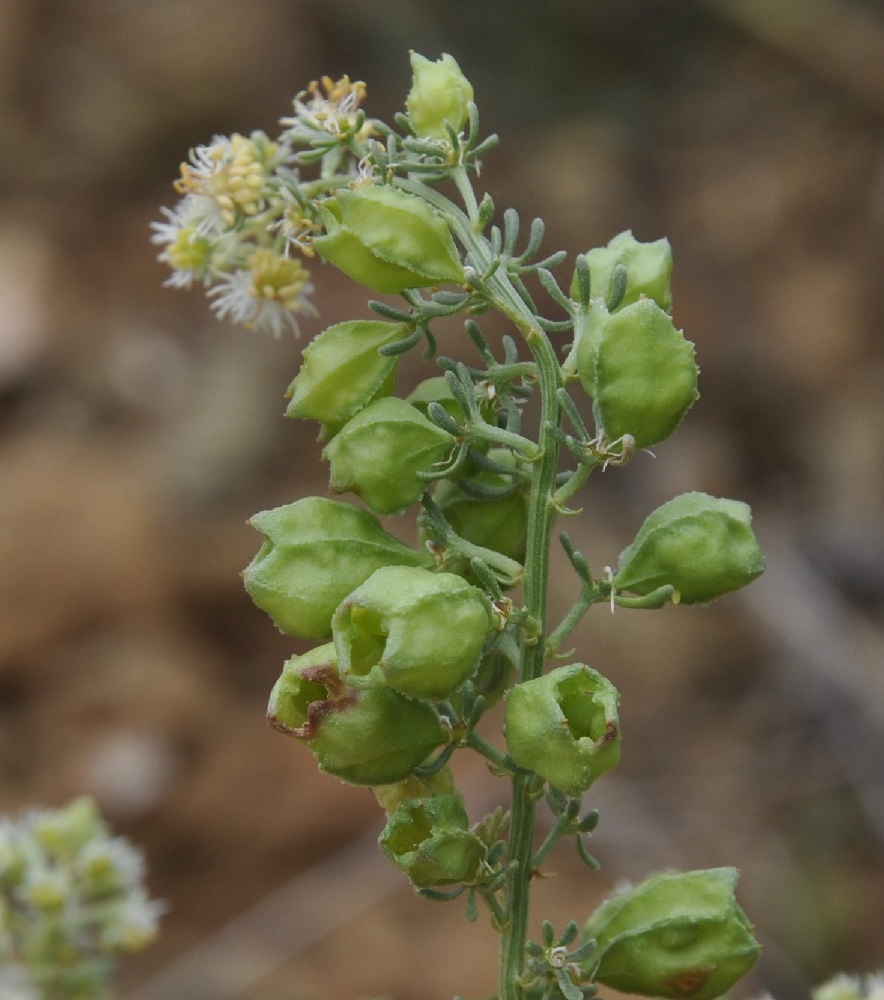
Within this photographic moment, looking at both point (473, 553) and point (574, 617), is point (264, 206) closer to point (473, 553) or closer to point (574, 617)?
point (473, 553)

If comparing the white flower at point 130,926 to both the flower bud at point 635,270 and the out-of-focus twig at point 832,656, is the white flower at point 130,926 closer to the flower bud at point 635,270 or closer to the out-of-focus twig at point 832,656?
the flower bud at point 635,270

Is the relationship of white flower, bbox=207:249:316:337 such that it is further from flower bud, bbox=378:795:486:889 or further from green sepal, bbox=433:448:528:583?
flower bud, bbox=378:795:486:889

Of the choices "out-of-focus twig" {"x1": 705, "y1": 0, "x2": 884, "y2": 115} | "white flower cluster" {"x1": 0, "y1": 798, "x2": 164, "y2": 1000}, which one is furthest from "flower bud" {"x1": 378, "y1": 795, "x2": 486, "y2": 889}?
"out-of-focus twig" {"x1": 705, "y1": 0, "x2": 884, "y2": 115}

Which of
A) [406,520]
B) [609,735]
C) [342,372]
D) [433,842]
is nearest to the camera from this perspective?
[609,735]

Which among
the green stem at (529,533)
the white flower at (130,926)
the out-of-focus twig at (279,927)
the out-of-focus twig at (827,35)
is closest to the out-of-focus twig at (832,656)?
the out-of-focus twig at (279,927)

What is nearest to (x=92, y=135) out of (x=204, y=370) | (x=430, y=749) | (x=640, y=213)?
(x=204, y=370)

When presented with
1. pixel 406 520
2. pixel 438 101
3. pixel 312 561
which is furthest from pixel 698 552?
pixel 406 520

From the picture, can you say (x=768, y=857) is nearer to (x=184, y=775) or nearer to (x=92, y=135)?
(x=184, y=775)
